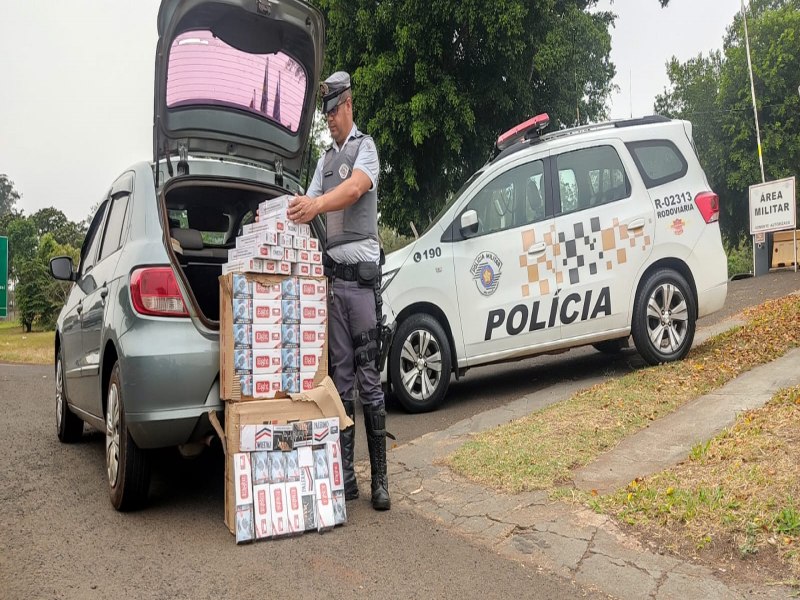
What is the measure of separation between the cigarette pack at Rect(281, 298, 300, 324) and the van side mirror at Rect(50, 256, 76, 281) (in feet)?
8.18

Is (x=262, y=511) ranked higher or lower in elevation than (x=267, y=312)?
lower

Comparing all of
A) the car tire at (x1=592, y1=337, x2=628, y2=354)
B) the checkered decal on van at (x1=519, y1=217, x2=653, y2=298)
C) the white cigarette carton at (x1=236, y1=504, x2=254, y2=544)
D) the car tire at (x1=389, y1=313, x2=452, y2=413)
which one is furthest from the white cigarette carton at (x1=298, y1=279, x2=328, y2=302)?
the car tire at (x1=592, y1=337, x2=628, y2=354)

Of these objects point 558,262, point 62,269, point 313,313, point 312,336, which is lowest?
point 312,336

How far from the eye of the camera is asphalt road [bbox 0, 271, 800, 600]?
9.62ft

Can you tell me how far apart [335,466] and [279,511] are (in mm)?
370

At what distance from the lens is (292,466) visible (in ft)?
11.7

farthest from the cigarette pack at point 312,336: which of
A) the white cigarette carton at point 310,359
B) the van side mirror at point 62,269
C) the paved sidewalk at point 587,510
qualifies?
the van side mirror at point 62,269

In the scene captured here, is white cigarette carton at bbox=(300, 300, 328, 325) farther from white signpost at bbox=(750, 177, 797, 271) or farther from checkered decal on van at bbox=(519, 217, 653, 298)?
white signpost at bbox=(750, 177, 797, 271)

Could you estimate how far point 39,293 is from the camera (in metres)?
48.9

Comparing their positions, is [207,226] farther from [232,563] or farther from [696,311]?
[696,311]

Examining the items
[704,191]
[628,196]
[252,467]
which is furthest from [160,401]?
[704,191]

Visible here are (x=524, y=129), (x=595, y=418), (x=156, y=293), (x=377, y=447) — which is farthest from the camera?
(x=524, y=129)

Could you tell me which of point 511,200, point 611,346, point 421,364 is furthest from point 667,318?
point 421,364

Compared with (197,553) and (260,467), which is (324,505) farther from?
(197,553)
